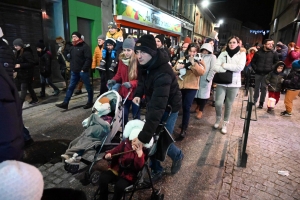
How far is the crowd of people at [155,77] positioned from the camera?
226 cm

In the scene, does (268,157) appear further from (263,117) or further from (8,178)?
(8,178)

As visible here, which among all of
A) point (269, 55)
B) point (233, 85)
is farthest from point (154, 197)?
point (269, 55)

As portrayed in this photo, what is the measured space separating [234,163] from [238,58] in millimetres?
2087

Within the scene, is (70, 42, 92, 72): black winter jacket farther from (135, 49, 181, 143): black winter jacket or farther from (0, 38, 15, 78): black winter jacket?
(135, 49, 181, 143): black winter jacket

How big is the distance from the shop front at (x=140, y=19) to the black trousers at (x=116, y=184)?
9.44 meters

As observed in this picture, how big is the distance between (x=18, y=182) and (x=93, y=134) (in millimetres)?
1947

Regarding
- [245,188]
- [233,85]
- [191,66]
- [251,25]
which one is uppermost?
[251,25]

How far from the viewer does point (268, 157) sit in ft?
12.5

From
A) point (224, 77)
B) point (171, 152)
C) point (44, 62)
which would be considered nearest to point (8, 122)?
point (171, 152)

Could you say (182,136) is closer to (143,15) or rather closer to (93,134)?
(93,134)

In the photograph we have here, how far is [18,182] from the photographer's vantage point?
97cm

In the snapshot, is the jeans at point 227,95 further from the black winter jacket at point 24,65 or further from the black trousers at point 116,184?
the black winter jacket at point 24,65

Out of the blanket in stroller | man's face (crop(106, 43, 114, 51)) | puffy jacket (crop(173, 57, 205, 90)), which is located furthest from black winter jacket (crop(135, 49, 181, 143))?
man's face (crop(106, 43, 114, 51))

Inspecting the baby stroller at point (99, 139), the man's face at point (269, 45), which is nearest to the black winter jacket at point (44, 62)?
the baby stroller at point (99, 139)
